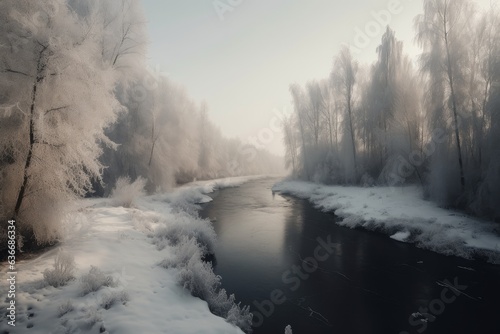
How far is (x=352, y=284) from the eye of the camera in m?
9.16

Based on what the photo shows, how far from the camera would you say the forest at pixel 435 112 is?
13656mm

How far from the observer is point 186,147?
3578cm

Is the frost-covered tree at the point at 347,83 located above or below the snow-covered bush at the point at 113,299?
above

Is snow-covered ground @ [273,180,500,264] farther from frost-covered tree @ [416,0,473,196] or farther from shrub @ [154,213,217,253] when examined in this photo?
shrub @ [154,213,217,253]

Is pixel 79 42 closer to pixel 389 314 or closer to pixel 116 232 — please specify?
pixel 116 232

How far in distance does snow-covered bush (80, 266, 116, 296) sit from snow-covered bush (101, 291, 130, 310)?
414 mm

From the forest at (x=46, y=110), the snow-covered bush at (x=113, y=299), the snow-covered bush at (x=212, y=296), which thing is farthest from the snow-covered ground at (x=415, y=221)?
the forest at (x=46, y=110)

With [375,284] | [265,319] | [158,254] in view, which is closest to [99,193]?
[158,254]

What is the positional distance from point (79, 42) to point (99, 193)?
16.4 meters

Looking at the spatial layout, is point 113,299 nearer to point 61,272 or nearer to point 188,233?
point 61,272

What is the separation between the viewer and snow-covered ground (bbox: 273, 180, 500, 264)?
37.2 ft

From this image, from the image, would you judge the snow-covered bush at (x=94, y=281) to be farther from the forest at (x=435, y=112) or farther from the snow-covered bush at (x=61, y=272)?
the forest at (x=435, y=112)

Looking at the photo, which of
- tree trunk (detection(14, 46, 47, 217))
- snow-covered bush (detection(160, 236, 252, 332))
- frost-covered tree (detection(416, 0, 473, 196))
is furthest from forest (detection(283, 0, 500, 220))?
tree trunk (detection(14, 46, 47, 217))

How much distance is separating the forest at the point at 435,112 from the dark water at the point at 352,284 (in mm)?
4793
